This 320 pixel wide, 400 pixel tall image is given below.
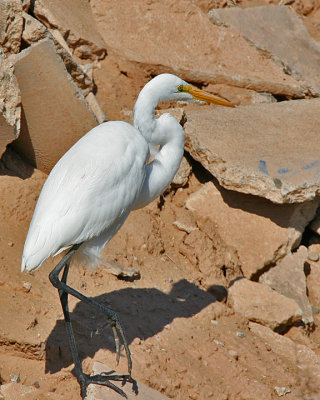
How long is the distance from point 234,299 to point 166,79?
1842 mm

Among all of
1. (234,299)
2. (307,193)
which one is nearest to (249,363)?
(234,299)

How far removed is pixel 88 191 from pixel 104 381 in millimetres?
1121

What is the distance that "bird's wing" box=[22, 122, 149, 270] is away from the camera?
11.8 ft

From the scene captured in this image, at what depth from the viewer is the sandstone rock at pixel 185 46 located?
21.8ft

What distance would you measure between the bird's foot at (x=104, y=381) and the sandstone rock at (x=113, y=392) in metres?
0.03

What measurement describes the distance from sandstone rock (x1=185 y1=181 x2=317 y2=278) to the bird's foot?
1908 mm

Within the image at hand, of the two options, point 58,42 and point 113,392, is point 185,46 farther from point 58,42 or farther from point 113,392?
point 113,392

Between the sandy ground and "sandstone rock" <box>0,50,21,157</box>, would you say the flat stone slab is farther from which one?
"sandstone rock" <box>0,50,21,157</box>

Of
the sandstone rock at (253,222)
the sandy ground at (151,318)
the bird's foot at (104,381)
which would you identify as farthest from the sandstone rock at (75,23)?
the bird's foot at (104,381)

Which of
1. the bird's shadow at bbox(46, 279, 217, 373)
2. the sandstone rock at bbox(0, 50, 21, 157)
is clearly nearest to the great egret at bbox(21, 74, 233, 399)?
the bird's shadow at bbox(46, 279, 217, 373)

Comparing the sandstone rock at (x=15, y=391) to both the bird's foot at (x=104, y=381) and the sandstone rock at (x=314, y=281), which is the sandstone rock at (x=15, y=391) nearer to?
the bird's foot at (x=104, y=381)

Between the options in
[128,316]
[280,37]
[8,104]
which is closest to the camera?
[128,316]

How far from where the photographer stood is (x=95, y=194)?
3.73 metres

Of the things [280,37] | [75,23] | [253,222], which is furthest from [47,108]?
[280,37]
